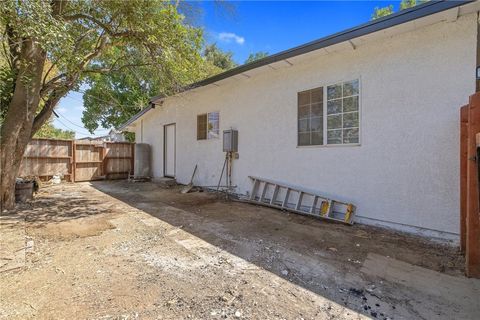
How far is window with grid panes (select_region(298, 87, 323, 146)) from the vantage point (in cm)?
539

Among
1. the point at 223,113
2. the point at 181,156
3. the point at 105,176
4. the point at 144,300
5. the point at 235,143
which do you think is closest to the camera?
the point at 144,300

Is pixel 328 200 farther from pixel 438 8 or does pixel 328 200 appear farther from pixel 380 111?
pixel 438 8

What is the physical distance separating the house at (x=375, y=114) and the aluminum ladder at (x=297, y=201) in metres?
0.18

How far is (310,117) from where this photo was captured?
557 centimetres

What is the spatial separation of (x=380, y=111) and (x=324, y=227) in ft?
7.60

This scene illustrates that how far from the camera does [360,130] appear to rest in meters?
4.73

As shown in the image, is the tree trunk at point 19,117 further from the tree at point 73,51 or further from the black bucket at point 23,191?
the black bucket at point 23,191

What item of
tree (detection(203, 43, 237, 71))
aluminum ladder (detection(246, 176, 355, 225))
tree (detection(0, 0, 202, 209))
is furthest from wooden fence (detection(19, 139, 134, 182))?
tree (detection(203, 43, 237, 71))

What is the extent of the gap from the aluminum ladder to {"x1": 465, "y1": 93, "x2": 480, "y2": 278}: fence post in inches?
79.3

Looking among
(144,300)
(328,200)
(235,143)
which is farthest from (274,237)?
(235,143)

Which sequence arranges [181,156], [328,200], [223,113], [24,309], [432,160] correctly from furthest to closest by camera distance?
[181,156] < [223,113] < [328,200] < [432,160] < [24,309]

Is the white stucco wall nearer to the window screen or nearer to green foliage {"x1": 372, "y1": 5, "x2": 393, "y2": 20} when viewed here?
the window screen

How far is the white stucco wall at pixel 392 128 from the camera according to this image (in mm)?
3807

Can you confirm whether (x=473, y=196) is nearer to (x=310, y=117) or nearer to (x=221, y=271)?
(x=221, y=271)
